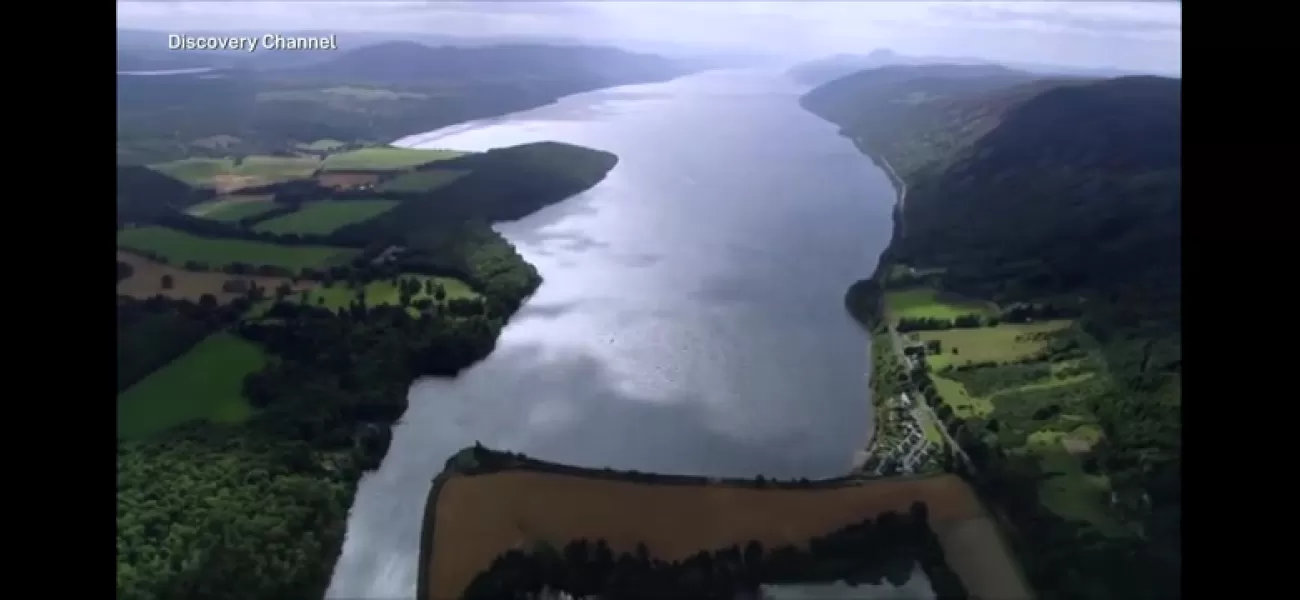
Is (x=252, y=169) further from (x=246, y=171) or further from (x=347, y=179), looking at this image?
(x=347, y=179)

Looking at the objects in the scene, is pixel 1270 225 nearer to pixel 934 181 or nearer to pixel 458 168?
pixel 934 181

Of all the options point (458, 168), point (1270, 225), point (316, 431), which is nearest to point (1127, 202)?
point (1270, 225)

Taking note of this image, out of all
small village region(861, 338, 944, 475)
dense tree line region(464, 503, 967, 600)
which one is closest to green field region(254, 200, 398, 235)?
dense tree line region(464, 503, 967, 600)

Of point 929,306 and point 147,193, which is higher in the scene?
point 147,193

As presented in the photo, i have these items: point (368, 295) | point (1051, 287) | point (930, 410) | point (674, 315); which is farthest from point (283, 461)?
point (1051, 287)

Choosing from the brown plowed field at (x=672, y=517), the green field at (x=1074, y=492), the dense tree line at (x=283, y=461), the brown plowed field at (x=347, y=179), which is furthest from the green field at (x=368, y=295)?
the green field at (x=1074, y=492)

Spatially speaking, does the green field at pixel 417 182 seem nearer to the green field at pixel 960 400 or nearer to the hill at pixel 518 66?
the hill at pixel 518 66
